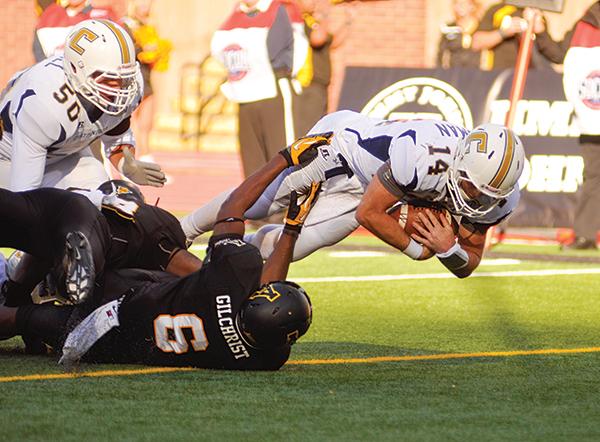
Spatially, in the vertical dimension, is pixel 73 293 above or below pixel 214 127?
above

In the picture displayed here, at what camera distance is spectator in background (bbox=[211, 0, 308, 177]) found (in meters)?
12.9

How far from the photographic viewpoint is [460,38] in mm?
15641

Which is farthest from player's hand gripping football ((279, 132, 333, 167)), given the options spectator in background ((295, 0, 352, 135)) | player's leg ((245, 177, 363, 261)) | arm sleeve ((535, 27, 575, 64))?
spectator in background ((295, 0, 352, 135))

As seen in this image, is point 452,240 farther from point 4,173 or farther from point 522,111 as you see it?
point 522,111

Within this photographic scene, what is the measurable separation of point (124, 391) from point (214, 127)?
14121 mm

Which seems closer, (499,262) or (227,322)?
(227,322)

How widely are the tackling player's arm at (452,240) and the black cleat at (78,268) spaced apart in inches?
73.9

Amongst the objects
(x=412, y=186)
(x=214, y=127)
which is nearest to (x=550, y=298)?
(x=412, y=186)

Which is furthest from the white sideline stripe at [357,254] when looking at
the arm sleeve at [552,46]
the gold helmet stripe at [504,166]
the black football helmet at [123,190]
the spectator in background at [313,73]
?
the gold helmet stripe at [504,166]

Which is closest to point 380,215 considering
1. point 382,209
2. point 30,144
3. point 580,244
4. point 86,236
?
point 382,209

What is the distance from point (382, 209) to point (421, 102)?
619cm

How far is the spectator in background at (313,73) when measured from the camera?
1374 cm

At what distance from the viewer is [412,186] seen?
700cm

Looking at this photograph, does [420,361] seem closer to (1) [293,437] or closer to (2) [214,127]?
(1) [293,437]
